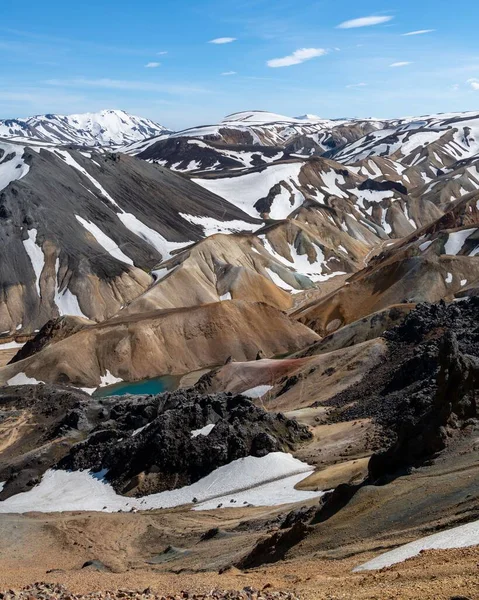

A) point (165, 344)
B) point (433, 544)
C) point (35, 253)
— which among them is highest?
point (35, 253)

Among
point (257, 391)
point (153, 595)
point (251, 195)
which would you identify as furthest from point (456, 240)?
point (153, 595)

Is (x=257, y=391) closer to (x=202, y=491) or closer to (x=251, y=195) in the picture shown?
(x=202, y=491)

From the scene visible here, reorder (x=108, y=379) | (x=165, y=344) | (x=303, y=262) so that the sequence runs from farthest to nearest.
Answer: (x=303, y=262) < (x=165, y=344) < (x=108, y=379)

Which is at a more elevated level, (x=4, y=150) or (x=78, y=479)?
(x=4, y=150)

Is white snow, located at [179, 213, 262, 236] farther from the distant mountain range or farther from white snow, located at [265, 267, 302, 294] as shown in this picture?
white snow, located at [265, 267, 302, 294]

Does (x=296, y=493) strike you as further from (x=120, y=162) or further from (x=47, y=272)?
(x=120, y=162)

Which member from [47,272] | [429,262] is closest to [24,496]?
[429,262]

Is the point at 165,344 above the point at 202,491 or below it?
above
